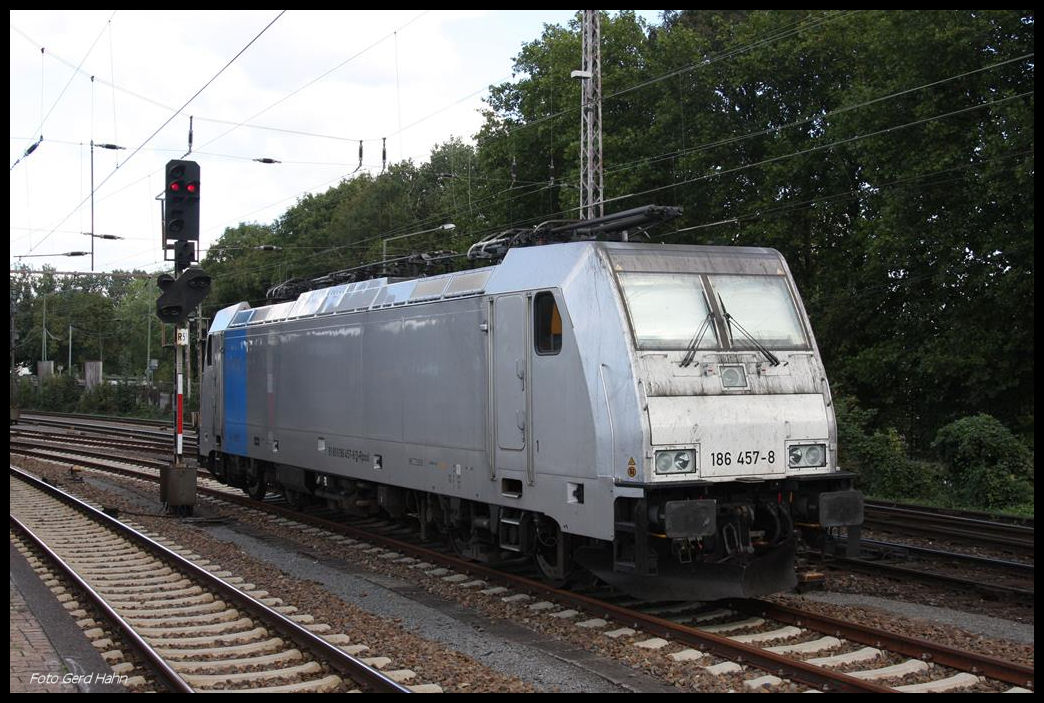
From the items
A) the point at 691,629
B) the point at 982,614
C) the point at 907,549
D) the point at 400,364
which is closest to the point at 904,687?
the point at 691,629

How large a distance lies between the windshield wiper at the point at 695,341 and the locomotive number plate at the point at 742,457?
82cm

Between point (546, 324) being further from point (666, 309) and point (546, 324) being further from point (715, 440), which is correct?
point (715, 440)

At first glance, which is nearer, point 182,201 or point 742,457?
point 742,457

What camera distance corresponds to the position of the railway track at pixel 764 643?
7.28 metres

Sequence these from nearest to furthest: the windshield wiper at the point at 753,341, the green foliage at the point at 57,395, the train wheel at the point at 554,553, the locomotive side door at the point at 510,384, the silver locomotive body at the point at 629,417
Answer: the silver locomotive body at the point at 629,417 < the windshield wiper at the point at 753,341 < the train wheel at the point at 554,553 < the locomotive side door at the point at 510,384 < the green foliage at the point at 57,395

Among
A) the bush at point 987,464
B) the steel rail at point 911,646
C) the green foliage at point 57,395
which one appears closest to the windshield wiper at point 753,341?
the steel rail at point 911,646

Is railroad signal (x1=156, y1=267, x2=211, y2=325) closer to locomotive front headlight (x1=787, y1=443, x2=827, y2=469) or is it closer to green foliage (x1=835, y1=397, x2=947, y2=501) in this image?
locomotive front headlight (x1=787, y1=443, x2=827, y2=469)

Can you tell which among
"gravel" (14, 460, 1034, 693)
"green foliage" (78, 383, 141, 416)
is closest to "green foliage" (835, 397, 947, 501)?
"gravel" (14, 460, 1034, 693)

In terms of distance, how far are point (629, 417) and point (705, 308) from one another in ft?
4.81

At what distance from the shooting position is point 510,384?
10.5m

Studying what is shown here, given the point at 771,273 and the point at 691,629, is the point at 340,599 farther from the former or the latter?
the point at 771,273

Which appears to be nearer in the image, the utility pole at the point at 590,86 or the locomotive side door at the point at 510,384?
the locomotive side door at the point at 510,384

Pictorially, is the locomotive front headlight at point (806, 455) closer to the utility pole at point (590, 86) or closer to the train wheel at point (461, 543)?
the train wheel at point (461, 543)

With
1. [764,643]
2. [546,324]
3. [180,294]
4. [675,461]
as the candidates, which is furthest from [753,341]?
[180,294]
